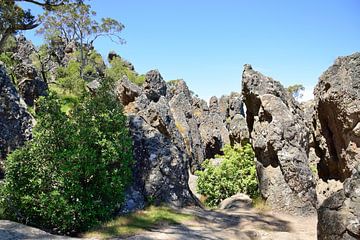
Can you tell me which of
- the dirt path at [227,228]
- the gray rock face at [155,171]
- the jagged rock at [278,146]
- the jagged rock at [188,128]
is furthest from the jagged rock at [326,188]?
the jagged rock at [188,128]

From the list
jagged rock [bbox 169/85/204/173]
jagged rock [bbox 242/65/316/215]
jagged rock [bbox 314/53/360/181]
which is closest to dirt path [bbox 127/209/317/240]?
jagged rock [bbox 242/65/316/215]

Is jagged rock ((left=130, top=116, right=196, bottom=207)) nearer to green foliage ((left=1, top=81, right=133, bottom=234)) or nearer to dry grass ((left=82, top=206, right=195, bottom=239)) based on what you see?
dry grass ((left=82, top=206, right=195, bottom=239))

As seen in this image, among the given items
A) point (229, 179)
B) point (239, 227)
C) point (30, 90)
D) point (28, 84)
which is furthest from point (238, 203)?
point (28, 84)

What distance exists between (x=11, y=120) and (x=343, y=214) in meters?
12.6

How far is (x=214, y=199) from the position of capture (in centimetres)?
1923

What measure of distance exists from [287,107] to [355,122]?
388cm

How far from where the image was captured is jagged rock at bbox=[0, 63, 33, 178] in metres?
14.3

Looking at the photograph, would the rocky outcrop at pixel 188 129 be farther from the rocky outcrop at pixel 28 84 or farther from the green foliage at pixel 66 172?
the green foliage at pixel 66 172

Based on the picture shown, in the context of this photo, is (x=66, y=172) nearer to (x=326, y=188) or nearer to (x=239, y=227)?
(x=239, y=227)

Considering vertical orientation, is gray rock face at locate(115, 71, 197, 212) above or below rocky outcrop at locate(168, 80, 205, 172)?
below

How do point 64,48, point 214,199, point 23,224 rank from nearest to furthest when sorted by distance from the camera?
point 23,224
point 214,199
point 64,48

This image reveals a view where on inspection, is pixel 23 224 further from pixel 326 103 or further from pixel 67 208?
pixel 326 103

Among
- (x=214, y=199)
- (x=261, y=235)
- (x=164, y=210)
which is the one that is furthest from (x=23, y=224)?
(x=214, y=199)

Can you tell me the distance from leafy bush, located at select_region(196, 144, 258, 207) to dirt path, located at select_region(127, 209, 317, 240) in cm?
379
